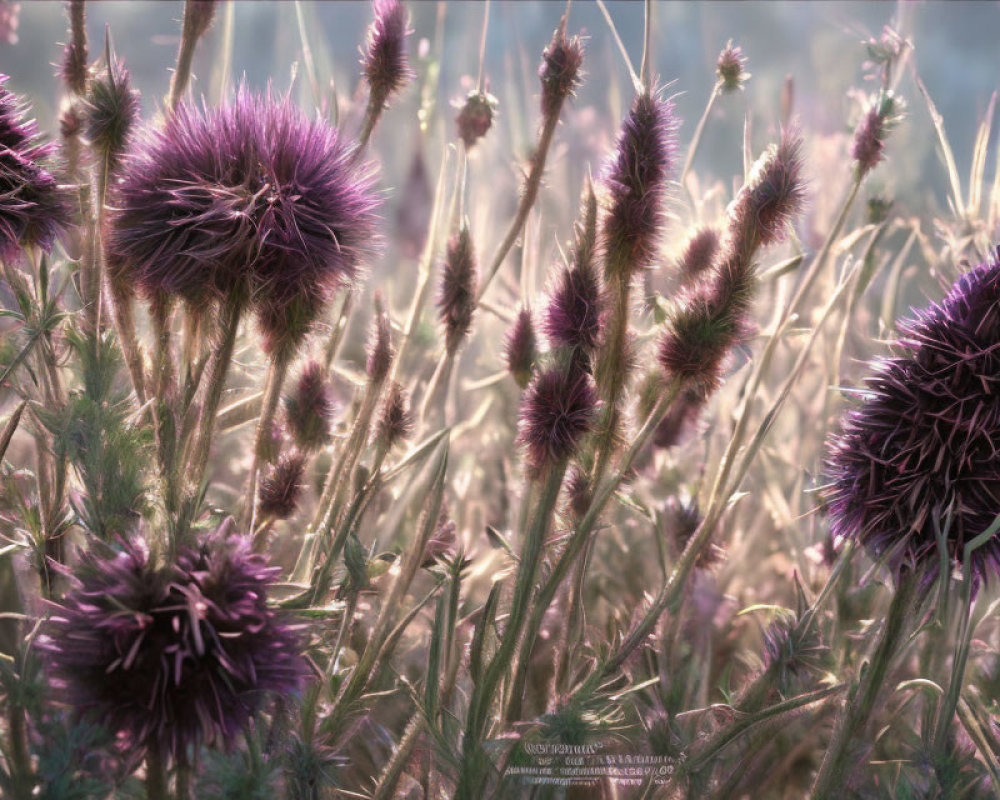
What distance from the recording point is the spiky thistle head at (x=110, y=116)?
0.54 metres

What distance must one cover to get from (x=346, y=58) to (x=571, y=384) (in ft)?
2.66

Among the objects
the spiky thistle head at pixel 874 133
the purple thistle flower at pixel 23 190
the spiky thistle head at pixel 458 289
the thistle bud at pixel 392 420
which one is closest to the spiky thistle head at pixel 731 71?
the spiky thistle head at pixel 874 133

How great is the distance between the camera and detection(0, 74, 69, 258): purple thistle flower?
52 cm

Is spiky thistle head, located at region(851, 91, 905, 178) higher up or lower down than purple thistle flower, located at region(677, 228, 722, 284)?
higher up

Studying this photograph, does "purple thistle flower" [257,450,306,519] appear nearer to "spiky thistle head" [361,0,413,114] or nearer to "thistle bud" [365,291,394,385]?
"thistle bud" [365,291,394,385]

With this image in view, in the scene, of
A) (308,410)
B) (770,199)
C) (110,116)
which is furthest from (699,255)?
(110,116)

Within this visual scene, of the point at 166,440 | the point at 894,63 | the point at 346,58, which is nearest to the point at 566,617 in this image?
the point at 166,440

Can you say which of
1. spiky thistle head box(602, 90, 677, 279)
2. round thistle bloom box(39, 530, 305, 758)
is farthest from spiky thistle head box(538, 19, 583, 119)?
round thistle bloom box(39, 530, 305, 758)

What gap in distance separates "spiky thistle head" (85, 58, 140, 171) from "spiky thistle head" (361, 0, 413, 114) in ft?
0.59

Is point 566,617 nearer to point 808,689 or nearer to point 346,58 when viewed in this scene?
point 808,689

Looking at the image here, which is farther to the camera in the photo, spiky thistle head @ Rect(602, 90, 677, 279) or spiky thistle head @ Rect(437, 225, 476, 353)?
spiky thistle head @ Rect(437, 225, 476, 353)

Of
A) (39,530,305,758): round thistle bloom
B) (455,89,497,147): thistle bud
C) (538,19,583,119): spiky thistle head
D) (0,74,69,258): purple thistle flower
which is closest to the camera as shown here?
(39,530,305,758): round thistle bloom

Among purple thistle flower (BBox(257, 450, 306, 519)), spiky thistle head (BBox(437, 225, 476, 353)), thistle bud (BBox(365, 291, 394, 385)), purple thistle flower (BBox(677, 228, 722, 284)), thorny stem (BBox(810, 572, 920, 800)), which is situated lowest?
thorny stem (BBox(810, 572, 920, 800))

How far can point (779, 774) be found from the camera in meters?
0.74
